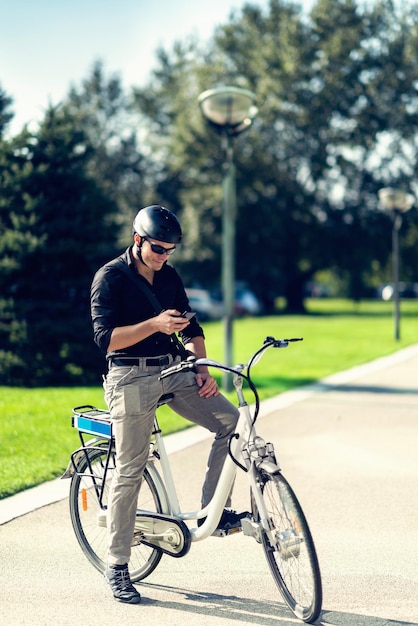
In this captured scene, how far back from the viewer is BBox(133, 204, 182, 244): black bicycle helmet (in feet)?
13.5

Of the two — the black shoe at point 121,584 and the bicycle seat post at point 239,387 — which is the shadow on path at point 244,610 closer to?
the black shoe at point 121,584

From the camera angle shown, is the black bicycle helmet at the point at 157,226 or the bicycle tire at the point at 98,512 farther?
the bicycle tire at the point at 98,512

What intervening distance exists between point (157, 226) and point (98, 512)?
1.53m

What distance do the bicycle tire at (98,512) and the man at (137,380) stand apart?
174mm

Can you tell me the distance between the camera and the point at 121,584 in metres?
4.25

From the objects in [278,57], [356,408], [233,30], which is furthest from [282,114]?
[356,408]

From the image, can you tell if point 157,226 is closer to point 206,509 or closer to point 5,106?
point 206,509

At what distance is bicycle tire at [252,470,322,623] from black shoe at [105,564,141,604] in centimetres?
69

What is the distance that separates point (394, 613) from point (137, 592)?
1.20 m

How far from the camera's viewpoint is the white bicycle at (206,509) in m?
3.89

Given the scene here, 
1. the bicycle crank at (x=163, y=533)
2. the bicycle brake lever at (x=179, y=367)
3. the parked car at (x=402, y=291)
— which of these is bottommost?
the parked car at (x=402, y=291)

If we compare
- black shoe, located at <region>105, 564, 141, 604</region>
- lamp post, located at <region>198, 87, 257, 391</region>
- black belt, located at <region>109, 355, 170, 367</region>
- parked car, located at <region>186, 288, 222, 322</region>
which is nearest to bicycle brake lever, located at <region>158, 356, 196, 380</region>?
black belt, located at <region>109, 355, 170, 367</region>

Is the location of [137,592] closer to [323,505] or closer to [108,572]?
[108,572]

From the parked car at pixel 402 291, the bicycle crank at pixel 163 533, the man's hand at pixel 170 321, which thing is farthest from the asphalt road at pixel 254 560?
the parked car at pixel 402 291
